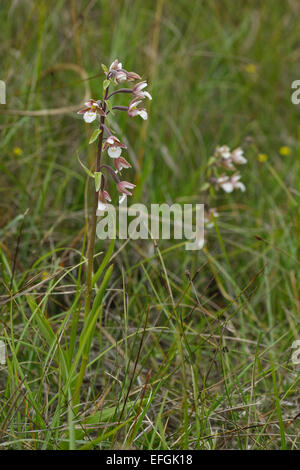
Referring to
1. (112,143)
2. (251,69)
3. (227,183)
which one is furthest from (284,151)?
(112,143)

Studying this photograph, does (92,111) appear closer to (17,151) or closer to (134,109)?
(134,109)

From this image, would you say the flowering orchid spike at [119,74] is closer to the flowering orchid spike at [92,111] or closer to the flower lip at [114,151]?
the flowering orchid spike at [92,111]

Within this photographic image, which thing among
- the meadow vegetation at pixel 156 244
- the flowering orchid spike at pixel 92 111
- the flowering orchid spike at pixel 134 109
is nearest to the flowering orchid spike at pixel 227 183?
the meadow vegetation at pixel 156 244

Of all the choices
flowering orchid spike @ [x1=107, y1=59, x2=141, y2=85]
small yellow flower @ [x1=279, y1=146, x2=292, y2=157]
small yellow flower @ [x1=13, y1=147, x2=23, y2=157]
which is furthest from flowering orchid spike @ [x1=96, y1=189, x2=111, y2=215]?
small yellow flower @ [x1=279, y1=146, x2=292, y2=157]

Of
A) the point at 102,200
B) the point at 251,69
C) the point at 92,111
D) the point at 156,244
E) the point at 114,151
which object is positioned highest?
the point at 251,69

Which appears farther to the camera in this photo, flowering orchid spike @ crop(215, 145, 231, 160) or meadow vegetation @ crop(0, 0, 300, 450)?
flowering orchid spike @ crop(215, 145, 231, 160)

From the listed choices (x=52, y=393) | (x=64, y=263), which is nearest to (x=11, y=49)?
(x=64, y=263)

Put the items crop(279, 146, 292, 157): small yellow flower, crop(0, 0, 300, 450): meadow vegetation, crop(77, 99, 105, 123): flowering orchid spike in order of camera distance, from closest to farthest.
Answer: crop(77, 99, 105, 123): flowering orchid spike
crop(0, 0, 300, 450): meadow vegetation
crop(279, 146, 292, 157): small yellow flower

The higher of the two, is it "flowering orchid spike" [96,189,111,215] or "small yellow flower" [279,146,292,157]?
"small yellow flower" [279,146,292,157]

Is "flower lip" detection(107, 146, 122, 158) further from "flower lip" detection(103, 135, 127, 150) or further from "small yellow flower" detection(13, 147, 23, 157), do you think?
"small yellow flower" detection(13, 147, 23, 157)

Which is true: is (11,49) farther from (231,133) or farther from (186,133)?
(231,133)

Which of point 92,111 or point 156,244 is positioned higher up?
point 92,111

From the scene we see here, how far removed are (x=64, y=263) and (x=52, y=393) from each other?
83cm

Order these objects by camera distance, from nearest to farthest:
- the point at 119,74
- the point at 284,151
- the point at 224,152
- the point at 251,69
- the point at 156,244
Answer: the point at 119,74, the point at 156,244, the point at 224,152, the point at 284,151, the point at 251,69
